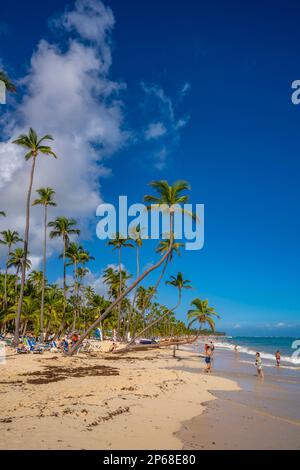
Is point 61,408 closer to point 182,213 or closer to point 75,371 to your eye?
point 75,371

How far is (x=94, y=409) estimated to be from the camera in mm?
9375

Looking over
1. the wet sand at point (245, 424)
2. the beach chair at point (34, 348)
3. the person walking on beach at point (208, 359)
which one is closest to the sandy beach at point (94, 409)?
the wet sand at point (245, 424)

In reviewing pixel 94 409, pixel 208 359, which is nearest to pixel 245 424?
pixel 94 409

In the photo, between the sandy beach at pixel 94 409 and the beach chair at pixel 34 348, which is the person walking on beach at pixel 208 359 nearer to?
the sandy beach at pixel 94 409

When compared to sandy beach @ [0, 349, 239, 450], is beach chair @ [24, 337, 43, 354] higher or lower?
lower

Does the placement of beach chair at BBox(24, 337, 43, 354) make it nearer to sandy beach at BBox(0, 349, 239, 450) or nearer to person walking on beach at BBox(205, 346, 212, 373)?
sandy beach at BBox(0, 349, 239, 450)

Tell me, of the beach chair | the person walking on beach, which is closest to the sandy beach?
the person walking on beach

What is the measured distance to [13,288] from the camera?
182 feet

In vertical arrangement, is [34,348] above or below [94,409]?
below

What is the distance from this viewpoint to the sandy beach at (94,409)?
→ 22.1 feet

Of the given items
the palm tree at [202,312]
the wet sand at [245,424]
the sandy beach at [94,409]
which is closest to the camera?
the sandy beach at [94,409]

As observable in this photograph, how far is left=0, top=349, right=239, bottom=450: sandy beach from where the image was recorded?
22.1ft

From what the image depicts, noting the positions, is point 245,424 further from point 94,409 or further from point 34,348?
point 34,348
